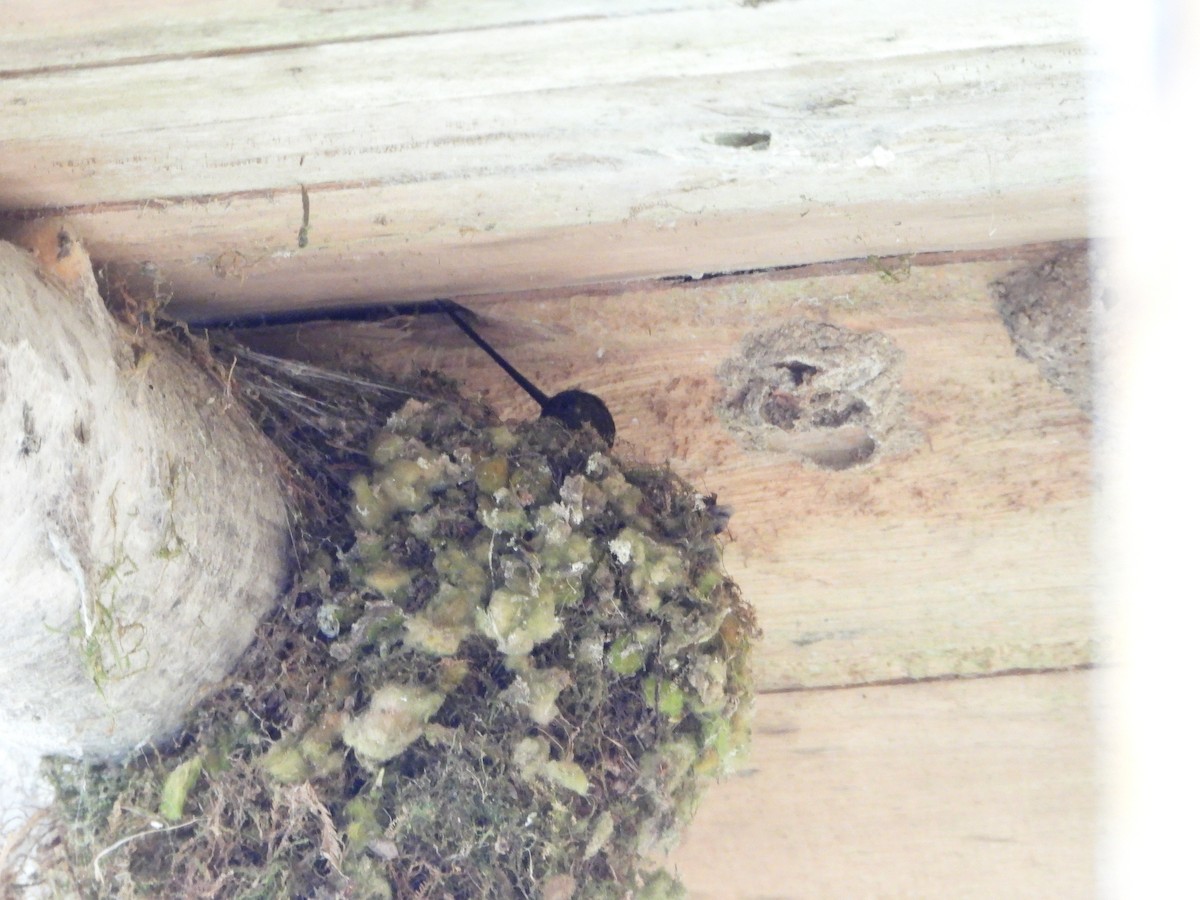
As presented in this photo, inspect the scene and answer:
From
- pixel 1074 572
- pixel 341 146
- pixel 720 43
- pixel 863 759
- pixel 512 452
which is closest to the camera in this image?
pixel 720 43

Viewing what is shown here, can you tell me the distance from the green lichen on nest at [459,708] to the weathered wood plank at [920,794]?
1.04 feet

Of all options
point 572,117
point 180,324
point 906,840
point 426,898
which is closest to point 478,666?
point 426,898

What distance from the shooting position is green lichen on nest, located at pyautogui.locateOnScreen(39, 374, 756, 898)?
1108 mm

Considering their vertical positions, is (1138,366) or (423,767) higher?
(1138,366)

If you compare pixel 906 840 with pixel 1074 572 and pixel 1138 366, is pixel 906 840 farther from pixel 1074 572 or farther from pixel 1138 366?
pixel 1138 366

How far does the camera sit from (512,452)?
4.22 feet

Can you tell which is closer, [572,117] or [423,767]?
[572,117]

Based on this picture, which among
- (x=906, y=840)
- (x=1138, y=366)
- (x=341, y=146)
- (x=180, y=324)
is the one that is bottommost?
(x=906, y=840)

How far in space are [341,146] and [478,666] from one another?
1.65ft

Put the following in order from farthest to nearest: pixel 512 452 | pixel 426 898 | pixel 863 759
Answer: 1. pixel 863 759
2. pixel 512 452
3. pixel 426 898

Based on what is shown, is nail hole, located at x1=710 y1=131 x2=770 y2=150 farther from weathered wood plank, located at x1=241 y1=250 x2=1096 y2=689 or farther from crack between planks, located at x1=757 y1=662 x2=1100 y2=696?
crack between planks, located at x1=757 y1=662 x2=1100 y2=696

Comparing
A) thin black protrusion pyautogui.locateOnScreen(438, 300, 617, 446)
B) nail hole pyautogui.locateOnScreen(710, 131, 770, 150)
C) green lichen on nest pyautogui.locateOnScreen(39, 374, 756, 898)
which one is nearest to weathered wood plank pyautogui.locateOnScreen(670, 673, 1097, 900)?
green lichen on nest pyautogui.locateOnScreen(39, 374, 756, 898)

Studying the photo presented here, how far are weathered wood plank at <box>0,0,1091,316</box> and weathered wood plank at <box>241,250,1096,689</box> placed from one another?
0.38 ft

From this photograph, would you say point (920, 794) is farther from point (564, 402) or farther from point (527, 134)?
point (527, 134)
